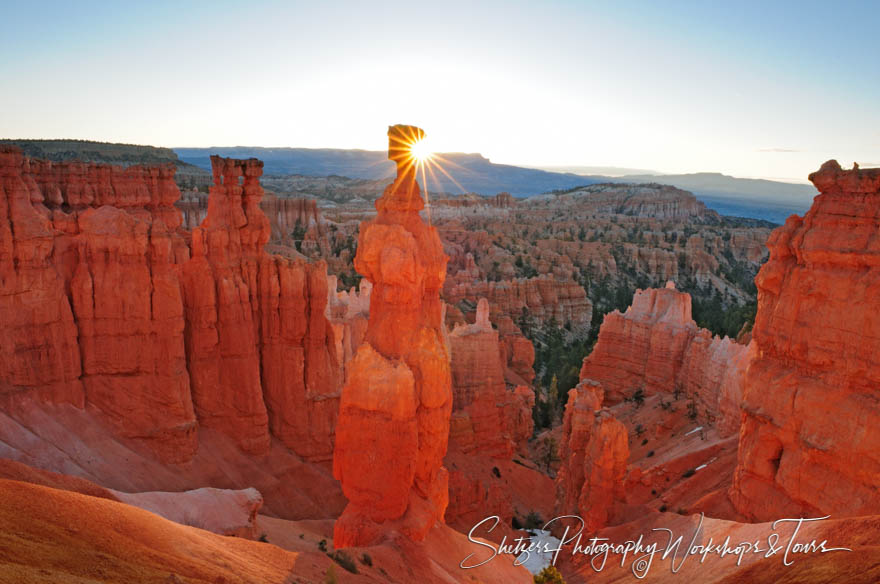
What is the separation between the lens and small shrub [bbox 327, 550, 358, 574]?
9.29 m

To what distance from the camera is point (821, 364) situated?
1093cm

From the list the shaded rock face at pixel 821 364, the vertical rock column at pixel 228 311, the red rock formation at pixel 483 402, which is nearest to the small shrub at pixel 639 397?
the red rock formation at pixel 483 402

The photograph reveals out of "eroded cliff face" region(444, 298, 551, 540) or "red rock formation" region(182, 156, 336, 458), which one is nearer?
"red rock formation" region(182, 156, 336, 458)

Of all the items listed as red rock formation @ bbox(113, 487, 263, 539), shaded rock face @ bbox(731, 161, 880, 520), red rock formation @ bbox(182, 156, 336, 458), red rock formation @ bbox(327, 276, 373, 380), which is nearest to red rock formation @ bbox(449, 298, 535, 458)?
red rock formation @ bbox(327, 276, 373, 380)

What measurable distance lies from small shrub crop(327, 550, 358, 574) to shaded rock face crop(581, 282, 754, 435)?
12993 millimetres

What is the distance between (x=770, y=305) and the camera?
12.1 m

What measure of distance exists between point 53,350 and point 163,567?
910 cm

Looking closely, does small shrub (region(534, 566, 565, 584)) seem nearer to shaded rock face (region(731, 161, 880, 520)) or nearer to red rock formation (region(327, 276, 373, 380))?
shaded rock face (region(731, 161, 880, 520))

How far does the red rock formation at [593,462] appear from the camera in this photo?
51.6 ft

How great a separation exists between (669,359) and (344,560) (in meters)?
20.4

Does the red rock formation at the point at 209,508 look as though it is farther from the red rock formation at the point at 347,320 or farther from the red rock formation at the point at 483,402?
the red rock formation at the point at 483,402

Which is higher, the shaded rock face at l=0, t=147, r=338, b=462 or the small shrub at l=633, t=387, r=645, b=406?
the shaded rock face at l=0, t=147, r=338, b=462

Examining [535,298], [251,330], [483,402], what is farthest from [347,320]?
A: [535,298]

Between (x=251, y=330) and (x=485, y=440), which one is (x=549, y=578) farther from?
(x=485, y=440)
